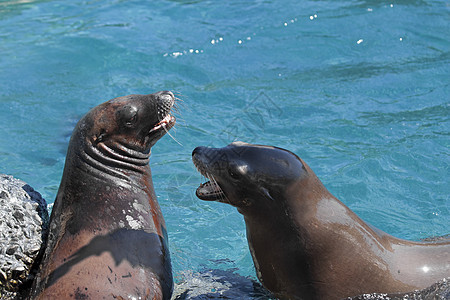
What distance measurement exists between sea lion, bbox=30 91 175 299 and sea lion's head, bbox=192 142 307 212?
695 mm

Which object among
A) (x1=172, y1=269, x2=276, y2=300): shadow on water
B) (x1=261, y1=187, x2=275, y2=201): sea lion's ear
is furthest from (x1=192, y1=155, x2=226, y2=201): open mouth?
(x1=172, y1=269, x2=276, y2=300): shadow on water

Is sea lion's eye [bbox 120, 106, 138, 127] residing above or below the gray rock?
above

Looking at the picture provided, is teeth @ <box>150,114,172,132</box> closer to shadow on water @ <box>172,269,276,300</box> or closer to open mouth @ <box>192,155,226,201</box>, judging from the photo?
open mouth @ <box>192,155,226,201</box>

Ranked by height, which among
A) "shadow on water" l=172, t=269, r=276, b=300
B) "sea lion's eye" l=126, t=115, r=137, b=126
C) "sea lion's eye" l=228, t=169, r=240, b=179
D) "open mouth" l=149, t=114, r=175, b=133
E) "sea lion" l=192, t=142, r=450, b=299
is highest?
"sea lion's eye" l=126, t=115, r=137, b=126

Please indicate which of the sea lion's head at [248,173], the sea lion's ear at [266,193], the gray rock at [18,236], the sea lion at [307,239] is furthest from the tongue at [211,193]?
the gray rock at [18,236]

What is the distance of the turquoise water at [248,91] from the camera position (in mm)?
7234

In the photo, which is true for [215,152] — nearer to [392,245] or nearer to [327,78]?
[392,245]

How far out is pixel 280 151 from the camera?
4.62 m

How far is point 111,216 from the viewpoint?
5059mm

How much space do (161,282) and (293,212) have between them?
1.24 metres

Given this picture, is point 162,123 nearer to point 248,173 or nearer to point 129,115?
point 129,115

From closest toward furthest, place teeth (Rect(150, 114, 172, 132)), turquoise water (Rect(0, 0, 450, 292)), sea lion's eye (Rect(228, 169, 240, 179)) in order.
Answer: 1. sea lion's eye (Rect(228, 169, 240, 179))
2. teeth (Rect(150, 114, 172, 132))
3. turquoise water (Rect(0, 0, 450, 292))

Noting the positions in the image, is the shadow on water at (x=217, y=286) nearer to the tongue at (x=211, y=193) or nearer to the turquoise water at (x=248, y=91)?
the turquoise water at (x=248, y=91)

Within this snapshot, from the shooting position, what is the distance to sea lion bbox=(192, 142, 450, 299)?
4.50 m
